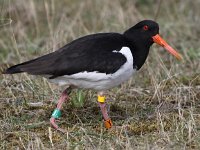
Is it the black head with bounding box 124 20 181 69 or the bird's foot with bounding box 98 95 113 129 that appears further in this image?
the black head with bounding box 124 20 181 69

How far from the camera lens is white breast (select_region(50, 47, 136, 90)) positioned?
524 cm

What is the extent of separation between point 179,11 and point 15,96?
424cm

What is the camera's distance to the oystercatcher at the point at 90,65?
17.1 feet

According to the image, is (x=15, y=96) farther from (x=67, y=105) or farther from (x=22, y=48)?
(x=22, y=48)

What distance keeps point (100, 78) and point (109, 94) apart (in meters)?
1.20

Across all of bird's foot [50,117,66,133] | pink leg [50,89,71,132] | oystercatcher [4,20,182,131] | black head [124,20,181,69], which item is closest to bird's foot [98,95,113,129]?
oystercatcher [4,20,182,131]

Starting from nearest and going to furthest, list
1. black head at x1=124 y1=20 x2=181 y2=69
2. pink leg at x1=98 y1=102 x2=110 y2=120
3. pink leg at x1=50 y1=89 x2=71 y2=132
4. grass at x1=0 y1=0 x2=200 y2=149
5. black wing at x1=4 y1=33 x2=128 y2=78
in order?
1. grass at x1=0 y1=0 x2=200 y2=149
2. black wing at x1=4 y1=33 x2=128 y2=78
3. pink leg at x1=50 y1=89 x2=71 y2=132
4. pink leg at x1=98 y1=102 x2=110 y2=120
5. black head at x1=124 y1=20 x2=181 y2=69

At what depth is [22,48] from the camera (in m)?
8.08

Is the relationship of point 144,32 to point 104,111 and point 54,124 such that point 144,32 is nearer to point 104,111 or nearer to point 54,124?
point 104,111

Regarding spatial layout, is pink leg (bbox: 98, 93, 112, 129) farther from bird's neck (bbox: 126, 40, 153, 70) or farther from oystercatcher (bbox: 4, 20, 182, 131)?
bird's neck (bbox: 126, 40, 153, 70)

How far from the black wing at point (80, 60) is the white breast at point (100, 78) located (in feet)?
0.13

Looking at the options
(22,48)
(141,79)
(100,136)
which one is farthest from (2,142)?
(22,48)

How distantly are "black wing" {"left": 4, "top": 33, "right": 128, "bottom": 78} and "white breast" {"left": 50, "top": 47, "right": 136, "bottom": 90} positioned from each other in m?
0.04

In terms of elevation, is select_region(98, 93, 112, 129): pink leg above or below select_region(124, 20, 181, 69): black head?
below
